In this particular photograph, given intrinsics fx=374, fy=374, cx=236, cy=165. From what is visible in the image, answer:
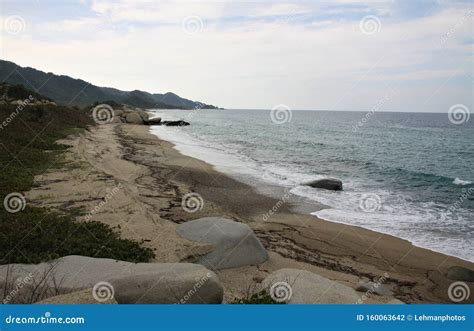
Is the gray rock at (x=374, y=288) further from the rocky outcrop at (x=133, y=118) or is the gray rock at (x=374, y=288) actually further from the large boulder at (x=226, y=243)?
the rocky outcrop at (x=133, y=118)

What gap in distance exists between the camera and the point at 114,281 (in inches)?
240

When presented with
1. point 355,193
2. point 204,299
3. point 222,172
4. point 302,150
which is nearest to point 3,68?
point 302,150

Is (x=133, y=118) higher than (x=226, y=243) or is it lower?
higher

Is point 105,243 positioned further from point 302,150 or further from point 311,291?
point 302,150

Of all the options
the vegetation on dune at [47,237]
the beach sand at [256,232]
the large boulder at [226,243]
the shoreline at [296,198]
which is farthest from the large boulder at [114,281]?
the shoreline at [296,198]

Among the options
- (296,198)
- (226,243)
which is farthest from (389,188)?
(226,243)

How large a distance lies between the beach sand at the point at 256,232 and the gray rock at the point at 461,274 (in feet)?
0.68

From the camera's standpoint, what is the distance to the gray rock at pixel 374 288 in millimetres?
8359

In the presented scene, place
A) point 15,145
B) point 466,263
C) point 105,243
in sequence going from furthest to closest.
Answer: point 15,145 → point 466,263 → point 105,243

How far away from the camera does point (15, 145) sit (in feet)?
60.3

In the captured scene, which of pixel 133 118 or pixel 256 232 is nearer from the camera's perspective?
pixel 256 232

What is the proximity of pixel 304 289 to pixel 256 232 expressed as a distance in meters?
5.19

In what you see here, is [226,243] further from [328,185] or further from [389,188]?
[389,188]

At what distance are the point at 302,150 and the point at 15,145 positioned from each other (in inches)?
1161
